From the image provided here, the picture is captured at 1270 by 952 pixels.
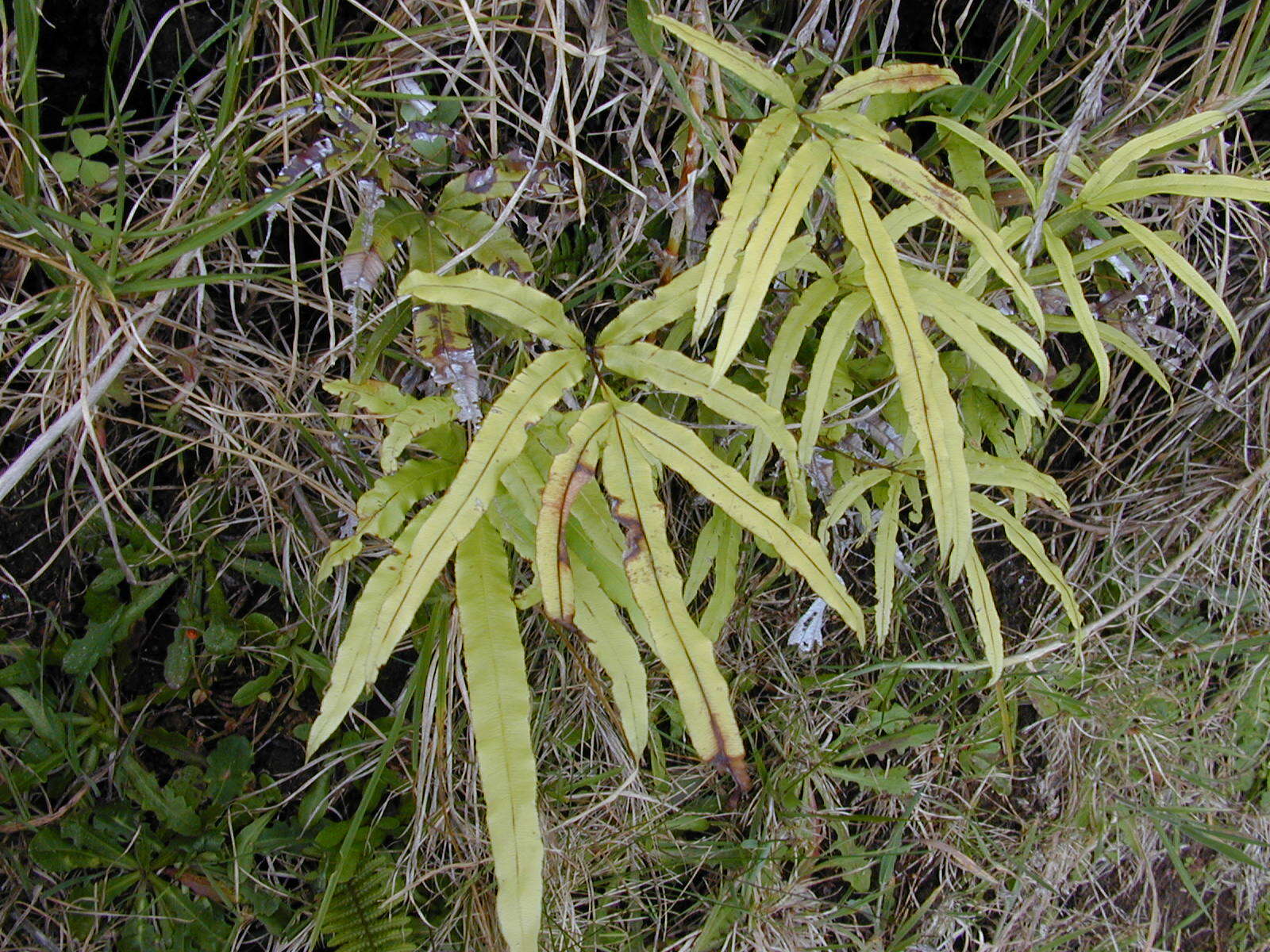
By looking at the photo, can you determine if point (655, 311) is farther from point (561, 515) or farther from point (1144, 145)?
point (1144, 145)

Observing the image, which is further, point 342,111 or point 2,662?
point 2,662

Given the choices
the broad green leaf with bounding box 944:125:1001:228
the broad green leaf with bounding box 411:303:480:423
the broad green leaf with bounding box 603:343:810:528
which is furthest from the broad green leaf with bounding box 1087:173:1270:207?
the broad green leaf with bounding box 411:303:480:423

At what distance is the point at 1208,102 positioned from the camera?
101 cm

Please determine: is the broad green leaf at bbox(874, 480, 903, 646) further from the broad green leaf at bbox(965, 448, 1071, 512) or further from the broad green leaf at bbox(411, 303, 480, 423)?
the broad green leaf at bbox(411, 303, 480, 423)

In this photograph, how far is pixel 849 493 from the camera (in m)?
0.97

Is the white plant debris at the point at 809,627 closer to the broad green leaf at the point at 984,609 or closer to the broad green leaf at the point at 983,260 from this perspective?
the broad green leaf at the point at 984,609

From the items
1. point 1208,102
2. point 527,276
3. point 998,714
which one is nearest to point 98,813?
point 527,276

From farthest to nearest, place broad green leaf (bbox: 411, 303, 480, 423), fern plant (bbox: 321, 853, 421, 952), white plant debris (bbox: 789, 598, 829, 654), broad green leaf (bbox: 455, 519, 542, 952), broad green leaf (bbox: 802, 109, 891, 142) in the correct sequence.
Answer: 1. white plant debris (bbox: 789, 598, 829, 654)
2. fern plant (bbox: 321, 853, 421, 952)
3. broad green leaf (bbox: 411, 303, 480, 423)
4. broad green leaf (bbox: 802, 109, 891, 142)
5. broad green leaf (bbox: 455, 519, 542, 952)

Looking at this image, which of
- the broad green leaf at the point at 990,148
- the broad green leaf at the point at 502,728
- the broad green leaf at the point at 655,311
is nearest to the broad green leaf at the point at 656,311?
the broad green leaf at the point at 655,311

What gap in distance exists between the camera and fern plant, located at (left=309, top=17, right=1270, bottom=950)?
652mm

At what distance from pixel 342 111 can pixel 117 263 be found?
0.99 ft

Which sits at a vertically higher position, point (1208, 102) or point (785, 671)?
point (1208, 102)

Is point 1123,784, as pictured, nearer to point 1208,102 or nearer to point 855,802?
point 855,802

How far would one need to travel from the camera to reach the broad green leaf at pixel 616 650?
0.75 metres
